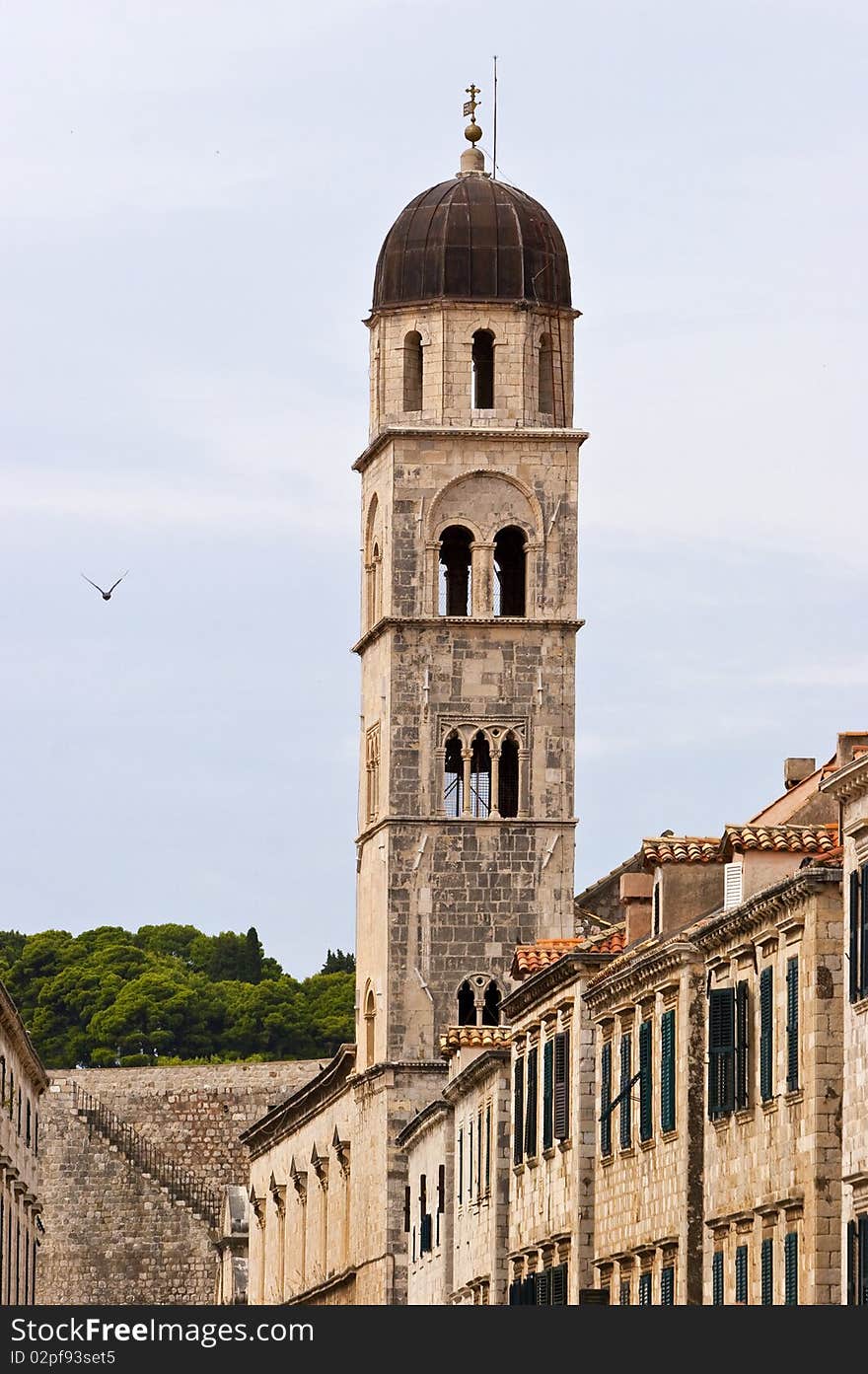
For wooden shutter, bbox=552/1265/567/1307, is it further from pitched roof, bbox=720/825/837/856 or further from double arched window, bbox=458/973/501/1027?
double arched window, bbox=458/973/501/1027

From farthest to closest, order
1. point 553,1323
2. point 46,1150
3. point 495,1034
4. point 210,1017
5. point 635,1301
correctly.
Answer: point 210,1017 → point 46,1150 → point 495,1034 → point 635,1301 → point 553,1323

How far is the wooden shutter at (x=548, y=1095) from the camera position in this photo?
5894 centimetres

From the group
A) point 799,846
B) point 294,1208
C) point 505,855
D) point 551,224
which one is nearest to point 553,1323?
point 799,846

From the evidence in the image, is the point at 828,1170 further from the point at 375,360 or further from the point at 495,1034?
the point at 375,360

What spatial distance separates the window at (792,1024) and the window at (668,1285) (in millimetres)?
5974

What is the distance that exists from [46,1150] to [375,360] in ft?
161

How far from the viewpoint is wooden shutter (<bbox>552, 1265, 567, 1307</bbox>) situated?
57.5 meters

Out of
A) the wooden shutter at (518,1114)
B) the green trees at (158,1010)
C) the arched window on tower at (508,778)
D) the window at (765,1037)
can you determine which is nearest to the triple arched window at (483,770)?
the arched window on tower at (508,778)

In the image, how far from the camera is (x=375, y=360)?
84812 mm

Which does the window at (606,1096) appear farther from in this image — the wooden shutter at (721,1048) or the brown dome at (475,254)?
the brown dome at (475,254)

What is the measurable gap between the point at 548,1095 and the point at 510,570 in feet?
85.4

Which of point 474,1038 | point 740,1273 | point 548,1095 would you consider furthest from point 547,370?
point 740,1273

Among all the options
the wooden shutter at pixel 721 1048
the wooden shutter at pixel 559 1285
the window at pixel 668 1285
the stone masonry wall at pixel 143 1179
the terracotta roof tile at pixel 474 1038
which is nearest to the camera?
the wooden shutter at pixel 721 1048

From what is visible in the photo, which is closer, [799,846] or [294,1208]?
[799,846]
